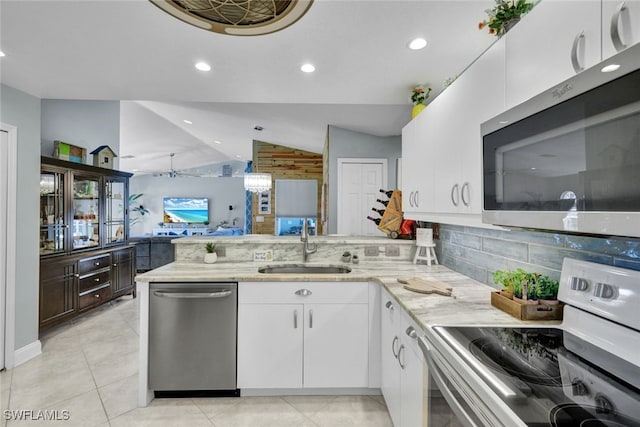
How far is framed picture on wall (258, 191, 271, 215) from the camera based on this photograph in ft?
21.2

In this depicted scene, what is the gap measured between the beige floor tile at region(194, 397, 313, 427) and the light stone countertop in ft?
2.81

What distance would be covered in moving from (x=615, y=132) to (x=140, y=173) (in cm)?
1198

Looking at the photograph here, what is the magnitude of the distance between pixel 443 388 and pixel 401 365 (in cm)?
56

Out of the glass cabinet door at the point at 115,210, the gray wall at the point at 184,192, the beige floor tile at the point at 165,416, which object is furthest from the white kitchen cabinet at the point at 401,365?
the gray wall at the point at 184,192

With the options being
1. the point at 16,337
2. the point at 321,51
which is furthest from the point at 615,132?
the point at 16,337

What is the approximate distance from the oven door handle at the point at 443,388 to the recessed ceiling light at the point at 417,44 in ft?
5.33

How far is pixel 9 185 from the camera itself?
2332 mm

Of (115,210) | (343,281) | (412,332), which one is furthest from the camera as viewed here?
(115,210)

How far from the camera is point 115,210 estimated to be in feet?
13.3

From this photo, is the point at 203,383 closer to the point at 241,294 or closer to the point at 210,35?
the point at 241,294

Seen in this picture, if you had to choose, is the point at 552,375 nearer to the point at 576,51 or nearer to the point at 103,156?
the point at 576,51

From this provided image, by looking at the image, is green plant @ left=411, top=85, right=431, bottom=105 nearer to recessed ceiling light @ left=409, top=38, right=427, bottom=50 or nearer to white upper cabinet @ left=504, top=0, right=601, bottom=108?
recessed ceiling light @ left=409, top=38, right=427, bottom=50
